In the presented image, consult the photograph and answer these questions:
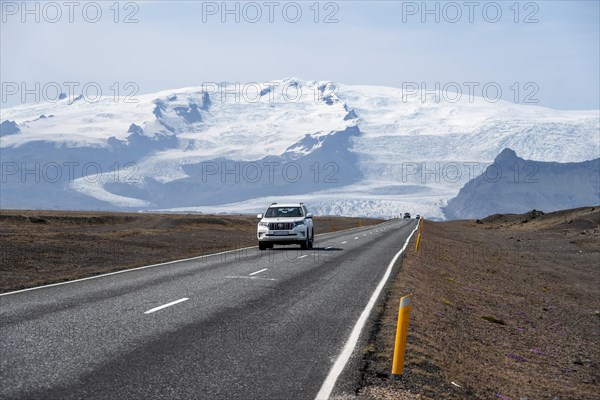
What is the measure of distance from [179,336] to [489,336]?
642 cm

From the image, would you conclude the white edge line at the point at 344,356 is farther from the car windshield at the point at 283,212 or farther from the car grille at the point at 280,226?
the car windshield at the point at 283,212

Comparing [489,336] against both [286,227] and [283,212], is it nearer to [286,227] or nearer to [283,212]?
[286,227]

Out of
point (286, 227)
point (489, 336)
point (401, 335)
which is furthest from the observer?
point (286, 227)

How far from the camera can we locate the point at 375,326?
12.4m

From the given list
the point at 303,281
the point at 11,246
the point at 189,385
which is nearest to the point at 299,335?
the point at 189,385

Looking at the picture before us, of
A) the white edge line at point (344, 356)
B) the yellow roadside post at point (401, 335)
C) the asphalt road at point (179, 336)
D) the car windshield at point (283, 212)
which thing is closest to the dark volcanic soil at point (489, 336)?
the yellow roadside post at point (401, 335)

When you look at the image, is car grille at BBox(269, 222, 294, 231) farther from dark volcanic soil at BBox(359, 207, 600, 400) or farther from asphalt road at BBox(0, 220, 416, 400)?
asphalt road at BBox(0, 220, 416, 400)

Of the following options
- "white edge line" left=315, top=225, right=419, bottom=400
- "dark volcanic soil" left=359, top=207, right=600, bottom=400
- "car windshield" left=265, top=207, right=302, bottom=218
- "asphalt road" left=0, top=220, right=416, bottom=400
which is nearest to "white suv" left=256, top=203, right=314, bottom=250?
"car windshield" left=265, top=207, right=302, bottom=218

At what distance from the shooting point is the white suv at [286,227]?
33031mm

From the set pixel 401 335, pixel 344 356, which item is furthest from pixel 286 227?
pixel 401 335

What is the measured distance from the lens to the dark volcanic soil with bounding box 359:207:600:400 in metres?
9.16

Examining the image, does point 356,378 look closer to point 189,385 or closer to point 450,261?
point 189,385

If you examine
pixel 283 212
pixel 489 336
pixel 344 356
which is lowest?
pixel 489 336

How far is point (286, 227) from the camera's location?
33094mm
